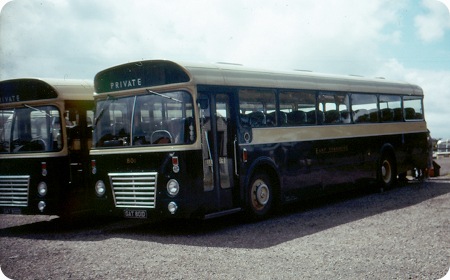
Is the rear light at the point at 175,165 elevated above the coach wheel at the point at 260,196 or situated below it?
above

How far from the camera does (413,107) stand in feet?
56.6

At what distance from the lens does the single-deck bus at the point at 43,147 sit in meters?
10.7

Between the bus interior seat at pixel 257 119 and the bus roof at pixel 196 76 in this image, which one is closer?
the bus roof at pixel 196 76

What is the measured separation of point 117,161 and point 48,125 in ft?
5.82

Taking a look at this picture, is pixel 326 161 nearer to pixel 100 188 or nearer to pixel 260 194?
pixel 260 194

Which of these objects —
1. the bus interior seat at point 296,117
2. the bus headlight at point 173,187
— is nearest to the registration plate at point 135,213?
the bus headlight at point 173,187

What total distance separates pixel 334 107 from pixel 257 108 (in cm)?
311

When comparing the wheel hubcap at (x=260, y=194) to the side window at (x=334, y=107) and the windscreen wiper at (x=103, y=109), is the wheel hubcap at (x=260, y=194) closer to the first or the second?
the side window at (x=334, y=107)

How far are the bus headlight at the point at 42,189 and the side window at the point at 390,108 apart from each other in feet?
29.9

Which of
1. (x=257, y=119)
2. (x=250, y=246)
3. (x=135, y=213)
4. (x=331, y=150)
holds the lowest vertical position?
(x=250, y=246)

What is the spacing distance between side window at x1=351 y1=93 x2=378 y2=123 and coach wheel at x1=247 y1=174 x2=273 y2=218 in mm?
4045

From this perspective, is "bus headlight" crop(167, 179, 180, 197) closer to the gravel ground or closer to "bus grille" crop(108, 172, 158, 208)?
"bus grille" crop(108, 172, 158, 208)

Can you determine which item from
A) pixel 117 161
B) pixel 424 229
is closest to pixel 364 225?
pixel 424 229

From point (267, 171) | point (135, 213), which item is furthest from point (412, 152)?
point (135, 213)
